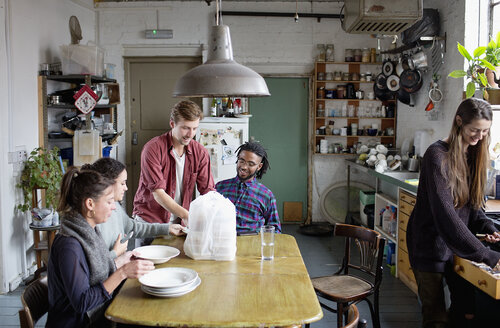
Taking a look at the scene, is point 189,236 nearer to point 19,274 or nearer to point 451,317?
point 451,317

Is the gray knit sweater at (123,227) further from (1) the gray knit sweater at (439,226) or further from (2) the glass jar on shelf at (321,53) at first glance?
(2) the glass jar on shelf at (321,53)

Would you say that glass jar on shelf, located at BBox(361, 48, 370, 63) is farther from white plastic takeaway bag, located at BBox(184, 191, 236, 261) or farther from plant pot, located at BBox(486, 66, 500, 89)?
white plastic takeaway bag, located at BBox(184, 191, 236, 261)

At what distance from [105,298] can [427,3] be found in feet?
15.0

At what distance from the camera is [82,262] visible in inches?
74.0

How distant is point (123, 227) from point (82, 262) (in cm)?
76

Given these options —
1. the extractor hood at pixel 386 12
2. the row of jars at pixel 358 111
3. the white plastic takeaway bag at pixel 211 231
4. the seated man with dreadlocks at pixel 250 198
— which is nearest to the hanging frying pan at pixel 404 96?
the row of jars at pixel 358 111

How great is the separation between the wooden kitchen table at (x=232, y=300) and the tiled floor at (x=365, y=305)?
4.51 feet

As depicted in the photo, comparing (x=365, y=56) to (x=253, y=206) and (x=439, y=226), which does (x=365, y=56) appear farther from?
(x=439, y=226)

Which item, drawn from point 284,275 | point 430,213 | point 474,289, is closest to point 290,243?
point 284,275

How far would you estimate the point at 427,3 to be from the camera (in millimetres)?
4961

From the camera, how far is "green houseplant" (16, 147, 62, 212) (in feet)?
13.3

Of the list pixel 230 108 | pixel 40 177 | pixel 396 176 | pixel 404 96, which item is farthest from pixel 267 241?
pixel 230 108

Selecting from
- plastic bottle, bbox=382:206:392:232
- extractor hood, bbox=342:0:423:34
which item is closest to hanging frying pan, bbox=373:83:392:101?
plastic bottle, bbox=382:206:392:232

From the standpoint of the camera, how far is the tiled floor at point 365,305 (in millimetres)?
3438
